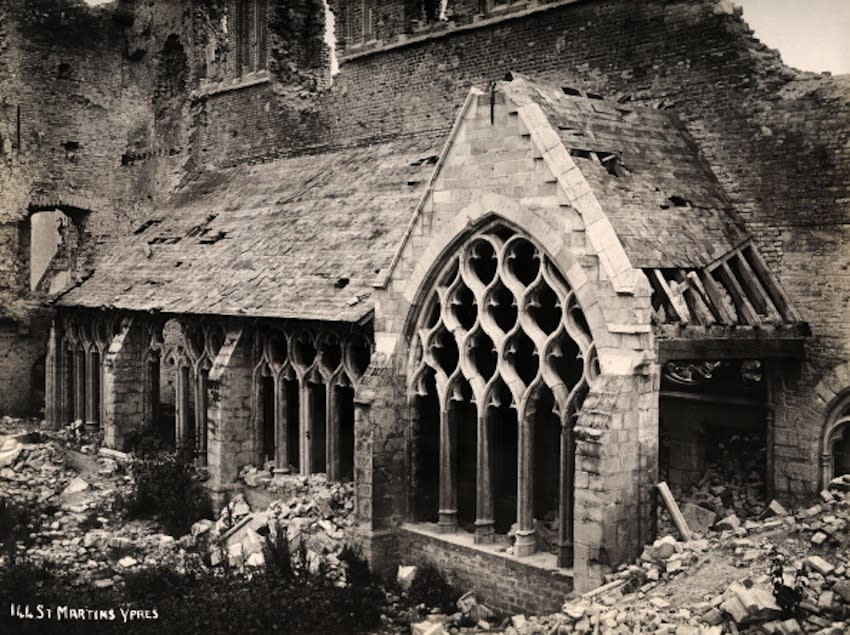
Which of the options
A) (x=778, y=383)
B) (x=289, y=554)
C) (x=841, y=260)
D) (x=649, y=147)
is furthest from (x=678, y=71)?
(x=289, y=554)

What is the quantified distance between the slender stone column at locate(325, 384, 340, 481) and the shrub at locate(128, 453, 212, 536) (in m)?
2.72

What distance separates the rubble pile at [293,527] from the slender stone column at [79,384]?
24.2 feet

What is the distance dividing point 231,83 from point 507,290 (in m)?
14.2

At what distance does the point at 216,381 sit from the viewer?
18500 millimetres

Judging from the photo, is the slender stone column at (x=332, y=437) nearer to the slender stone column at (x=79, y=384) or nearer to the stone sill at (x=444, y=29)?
the stone sill at (x=444, y=29)

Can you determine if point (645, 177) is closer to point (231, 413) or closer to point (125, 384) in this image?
point (231, 413)

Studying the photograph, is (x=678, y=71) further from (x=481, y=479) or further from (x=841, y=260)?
(x=481, y=479)

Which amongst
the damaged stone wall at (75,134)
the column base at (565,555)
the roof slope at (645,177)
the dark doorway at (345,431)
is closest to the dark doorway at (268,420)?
the dark doorway at (345,431)

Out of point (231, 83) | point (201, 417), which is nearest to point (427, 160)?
point (201, 417)

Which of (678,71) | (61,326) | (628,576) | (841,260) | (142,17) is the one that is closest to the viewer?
(628,576)

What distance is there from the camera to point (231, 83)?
26.0 m

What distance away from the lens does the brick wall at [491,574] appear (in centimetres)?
1269

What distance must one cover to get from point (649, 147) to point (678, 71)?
197cm

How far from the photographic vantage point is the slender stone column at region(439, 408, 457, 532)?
14312 millimetres
